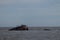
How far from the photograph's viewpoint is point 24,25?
199 ft

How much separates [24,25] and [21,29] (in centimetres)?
229

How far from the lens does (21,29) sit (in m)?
62.4

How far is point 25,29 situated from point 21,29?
4.80 ft

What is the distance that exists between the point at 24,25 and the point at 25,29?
1438 millimetres
